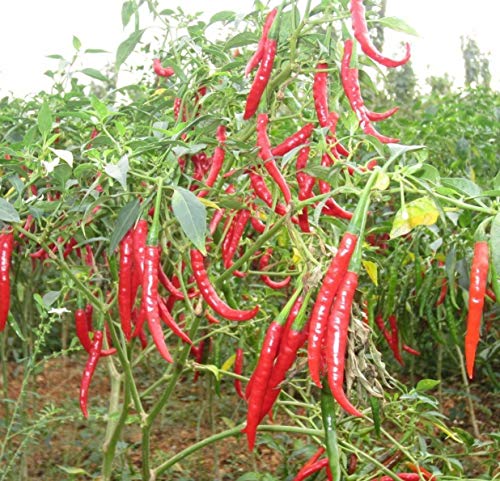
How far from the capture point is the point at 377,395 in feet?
4.56

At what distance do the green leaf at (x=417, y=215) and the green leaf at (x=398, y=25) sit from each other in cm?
41

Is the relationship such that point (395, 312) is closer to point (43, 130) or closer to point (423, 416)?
point (423, 416)

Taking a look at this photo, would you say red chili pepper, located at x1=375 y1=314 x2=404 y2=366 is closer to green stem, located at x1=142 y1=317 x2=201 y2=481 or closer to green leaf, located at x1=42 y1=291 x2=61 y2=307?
green stem, located at x1=142 y1=317 x2=201 y2=481

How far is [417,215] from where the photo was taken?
1347 millimetres

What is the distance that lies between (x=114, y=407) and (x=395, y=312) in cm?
114

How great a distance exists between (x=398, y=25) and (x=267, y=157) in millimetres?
393

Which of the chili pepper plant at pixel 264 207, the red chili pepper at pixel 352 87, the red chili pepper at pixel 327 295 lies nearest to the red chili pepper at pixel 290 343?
the chili pepper plant at pixel 264 207

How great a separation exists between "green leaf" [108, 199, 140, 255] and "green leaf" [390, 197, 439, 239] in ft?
1.91

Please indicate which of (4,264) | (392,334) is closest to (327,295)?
(4,264)

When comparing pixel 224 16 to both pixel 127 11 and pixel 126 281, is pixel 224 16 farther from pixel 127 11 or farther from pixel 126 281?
pixel 126 281

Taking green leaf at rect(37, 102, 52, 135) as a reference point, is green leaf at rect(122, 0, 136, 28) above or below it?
above

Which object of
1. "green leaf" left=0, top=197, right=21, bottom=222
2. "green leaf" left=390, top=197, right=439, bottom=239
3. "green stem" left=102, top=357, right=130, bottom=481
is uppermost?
"green leaf" left=0, top=197, right=21, bottom=222

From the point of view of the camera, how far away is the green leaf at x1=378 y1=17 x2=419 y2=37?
1.57 m

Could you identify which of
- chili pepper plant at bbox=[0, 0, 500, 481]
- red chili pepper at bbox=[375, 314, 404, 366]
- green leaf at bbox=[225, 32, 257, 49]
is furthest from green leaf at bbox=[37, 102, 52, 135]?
red chili pepper at bbox=[375, 314, 404, 366]
